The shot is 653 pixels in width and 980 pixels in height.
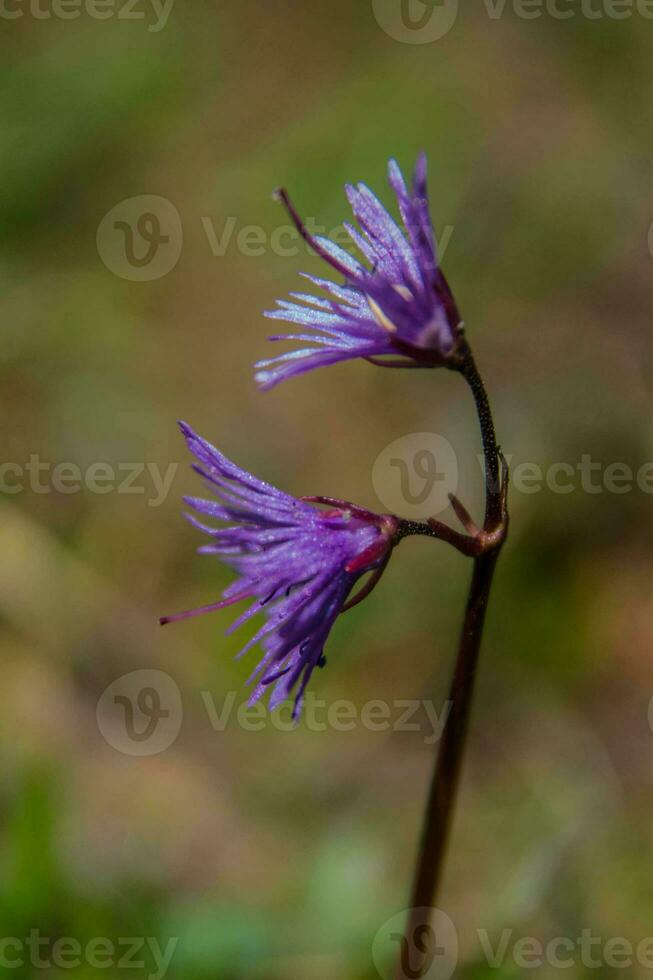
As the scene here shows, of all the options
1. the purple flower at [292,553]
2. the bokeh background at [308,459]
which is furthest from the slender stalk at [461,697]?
the bokeh background at [308,459]

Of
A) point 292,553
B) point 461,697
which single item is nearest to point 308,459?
point 461,697

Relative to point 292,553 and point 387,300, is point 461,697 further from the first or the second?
point 387,300

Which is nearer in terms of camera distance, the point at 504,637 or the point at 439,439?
the point at 504,637

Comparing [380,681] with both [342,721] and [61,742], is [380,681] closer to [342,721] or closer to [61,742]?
[342,721]

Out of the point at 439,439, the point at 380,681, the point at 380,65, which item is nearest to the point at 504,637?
the point at 380,681

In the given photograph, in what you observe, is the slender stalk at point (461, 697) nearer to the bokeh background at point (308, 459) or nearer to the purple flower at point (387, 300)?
the purple flower at point (387, 300)

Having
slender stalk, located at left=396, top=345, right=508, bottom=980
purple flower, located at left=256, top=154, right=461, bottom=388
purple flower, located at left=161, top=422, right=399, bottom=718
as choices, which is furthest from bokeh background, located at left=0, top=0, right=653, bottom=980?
purple flower, located at left=256, top=154, right=461, bottom=388
